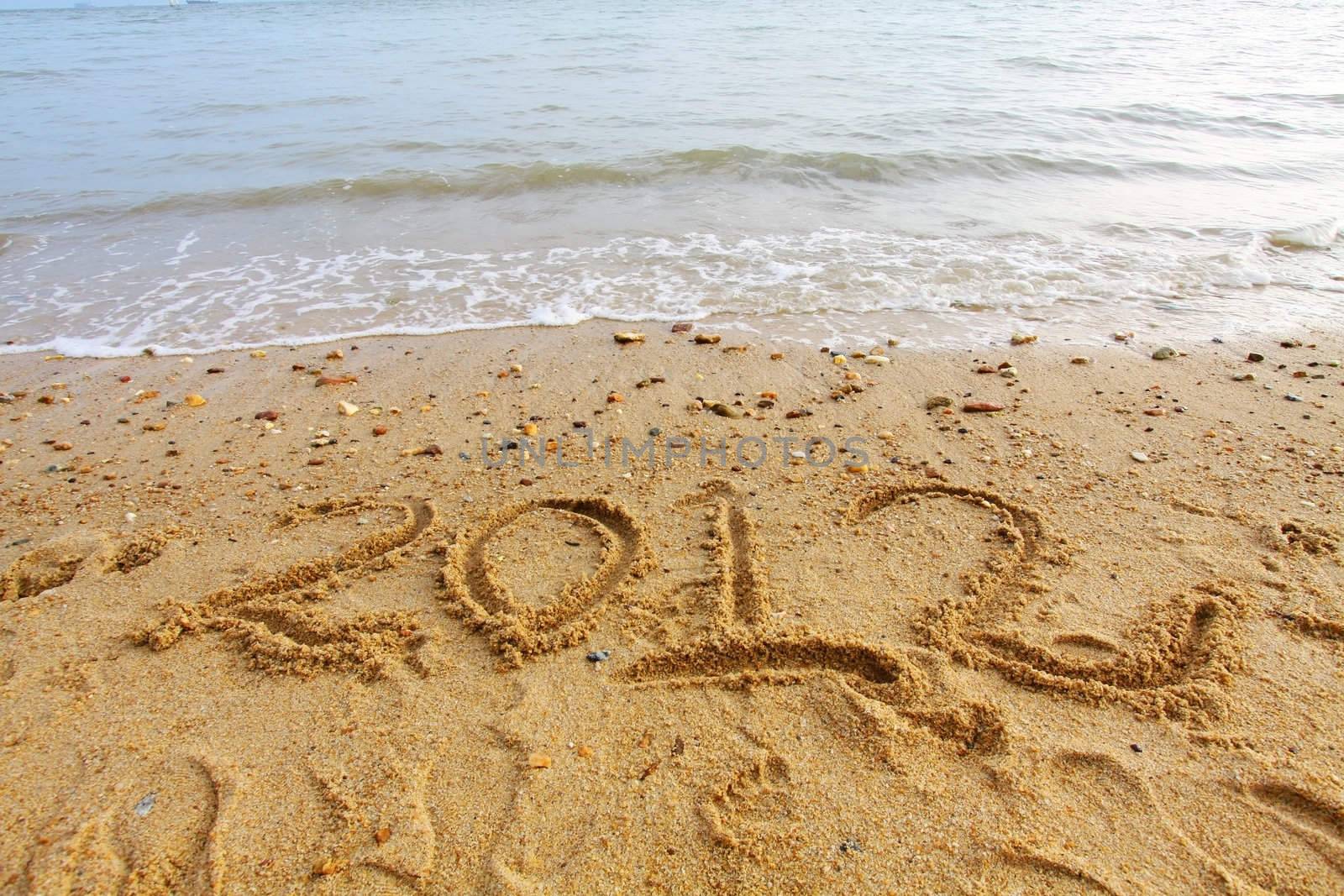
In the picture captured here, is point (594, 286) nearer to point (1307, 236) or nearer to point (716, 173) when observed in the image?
point (716, 173)

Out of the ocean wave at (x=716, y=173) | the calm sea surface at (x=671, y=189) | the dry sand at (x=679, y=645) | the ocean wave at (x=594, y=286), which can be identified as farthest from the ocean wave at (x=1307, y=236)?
the dry sand at (x=679, y=645)

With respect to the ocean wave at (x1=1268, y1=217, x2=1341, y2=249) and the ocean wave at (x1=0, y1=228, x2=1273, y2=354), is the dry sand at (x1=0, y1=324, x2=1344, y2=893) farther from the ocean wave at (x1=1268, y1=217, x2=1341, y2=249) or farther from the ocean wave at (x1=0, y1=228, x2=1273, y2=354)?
the ocean wave at (x1=1268, y1=217, x2=1341, y2=249)

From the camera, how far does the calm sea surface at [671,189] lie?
512 cm

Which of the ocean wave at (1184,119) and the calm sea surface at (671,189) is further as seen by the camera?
the ocean wave at (1184,119)

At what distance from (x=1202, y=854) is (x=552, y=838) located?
151cm

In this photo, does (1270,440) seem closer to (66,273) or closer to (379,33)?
(66,273)

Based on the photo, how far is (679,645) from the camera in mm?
2334

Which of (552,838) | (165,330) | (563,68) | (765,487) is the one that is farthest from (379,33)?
(552,838)

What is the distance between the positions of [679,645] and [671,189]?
6.23 m

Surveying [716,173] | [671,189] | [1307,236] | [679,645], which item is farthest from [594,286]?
[1307,236]

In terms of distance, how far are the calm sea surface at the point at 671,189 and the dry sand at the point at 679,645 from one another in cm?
138

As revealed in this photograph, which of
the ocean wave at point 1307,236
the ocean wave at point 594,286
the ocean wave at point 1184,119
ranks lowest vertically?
the ocean wave at point 594,286

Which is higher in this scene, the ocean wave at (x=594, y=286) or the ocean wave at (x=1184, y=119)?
the ocean wave at (x=1184, y=119)

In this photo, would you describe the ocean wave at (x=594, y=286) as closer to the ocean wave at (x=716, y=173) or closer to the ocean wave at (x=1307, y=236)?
the ocean wave at (x=1307, y=236)
